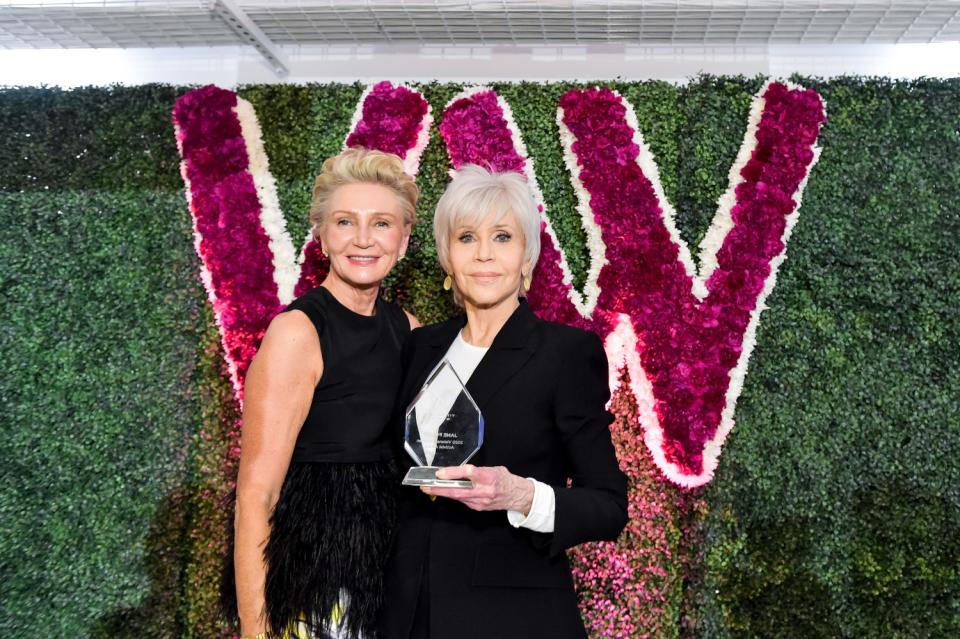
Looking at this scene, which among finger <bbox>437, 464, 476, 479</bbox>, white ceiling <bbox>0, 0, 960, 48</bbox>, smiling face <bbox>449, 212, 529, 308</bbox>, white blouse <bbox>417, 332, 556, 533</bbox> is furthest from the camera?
white ceiling <bbox>0, 0, 960, 48</bbox>

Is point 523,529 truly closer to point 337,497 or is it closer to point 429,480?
point 429,480

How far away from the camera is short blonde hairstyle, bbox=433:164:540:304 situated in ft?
6.53

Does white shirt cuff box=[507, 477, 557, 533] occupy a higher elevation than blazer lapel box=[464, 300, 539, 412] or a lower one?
lower

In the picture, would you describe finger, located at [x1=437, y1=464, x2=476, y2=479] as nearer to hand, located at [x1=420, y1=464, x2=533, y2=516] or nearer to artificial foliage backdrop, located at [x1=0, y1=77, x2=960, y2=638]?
hand, located at [x1=420, y1=464, x2=533, y2=516]

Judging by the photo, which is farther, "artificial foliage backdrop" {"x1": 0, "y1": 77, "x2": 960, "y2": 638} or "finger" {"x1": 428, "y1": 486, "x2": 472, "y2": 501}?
"artificial foliage backdrop" {"x1": 0, "y1": 77, "x2": 960, "y2": 638}

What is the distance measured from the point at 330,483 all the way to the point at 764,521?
1.94 meters

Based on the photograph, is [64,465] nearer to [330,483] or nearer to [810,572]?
[330,483]

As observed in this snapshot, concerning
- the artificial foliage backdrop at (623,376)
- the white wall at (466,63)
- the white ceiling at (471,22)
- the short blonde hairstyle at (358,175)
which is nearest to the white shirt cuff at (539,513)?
the short blonde hairstyle at (358,175)

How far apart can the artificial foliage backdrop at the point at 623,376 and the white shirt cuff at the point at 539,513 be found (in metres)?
1.66

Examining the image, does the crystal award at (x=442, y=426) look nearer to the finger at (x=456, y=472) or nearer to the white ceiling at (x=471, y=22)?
the finger at (x=456, y=472)

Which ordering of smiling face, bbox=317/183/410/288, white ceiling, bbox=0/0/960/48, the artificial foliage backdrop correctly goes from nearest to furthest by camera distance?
smiling face, bbox=317/183/410/288
the artificial foliage backdrop
white ceiling, bbox=0/0/960/48

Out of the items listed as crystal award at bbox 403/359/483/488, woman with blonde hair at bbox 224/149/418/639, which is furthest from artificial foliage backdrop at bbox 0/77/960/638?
crystal award at bbox 403/359/483/488

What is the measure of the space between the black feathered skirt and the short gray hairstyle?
2.16 feet

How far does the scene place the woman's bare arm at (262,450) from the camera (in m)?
2.00
